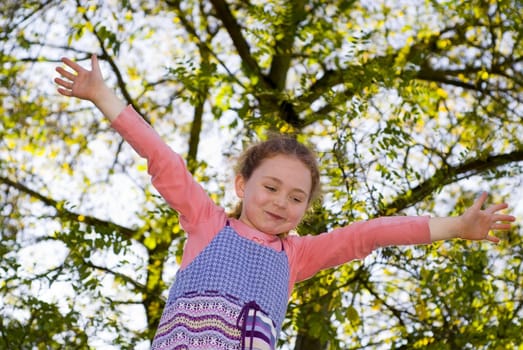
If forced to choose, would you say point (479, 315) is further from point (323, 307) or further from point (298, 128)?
point (298, 128)

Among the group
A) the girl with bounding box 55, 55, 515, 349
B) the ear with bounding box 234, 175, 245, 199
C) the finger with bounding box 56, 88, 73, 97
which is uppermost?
the ear with bounding box 234, 175, 245, 199

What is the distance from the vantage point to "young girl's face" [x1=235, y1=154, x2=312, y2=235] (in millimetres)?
Answer: 2893

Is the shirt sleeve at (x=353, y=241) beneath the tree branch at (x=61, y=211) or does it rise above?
beneath

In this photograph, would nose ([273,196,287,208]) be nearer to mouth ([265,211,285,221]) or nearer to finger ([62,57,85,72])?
mouth ([265,211,285,221])

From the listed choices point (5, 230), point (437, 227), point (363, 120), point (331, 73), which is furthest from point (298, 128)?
point (437, 227)

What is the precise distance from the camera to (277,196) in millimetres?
2898

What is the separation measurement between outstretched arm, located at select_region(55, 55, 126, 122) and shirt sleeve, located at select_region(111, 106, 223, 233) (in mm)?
36

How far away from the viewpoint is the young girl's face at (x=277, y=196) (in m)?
2.89

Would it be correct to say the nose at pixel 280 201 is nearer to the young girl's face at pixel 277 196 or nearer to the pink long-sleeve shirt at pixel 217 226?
the young girl's face at pixel 277 196

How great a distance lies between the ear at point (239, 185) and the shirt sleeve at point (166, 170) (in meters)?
0.19

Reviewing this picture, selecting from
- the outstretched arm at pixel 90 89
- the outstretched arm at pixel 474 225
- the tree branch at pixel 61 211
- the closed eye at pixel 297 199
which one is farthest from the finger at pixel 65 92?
the tree branch at pixel 61 211

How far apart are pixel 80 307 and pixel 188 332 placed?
3.54 metres

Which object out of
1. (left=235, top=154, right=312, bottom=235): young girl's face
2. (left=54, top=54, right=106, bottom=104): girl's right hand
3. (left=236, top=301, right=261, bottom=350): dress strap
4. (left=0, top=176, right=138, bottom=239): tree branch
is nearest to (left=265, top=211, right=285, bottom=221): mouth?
(left=235, top=154, right=312, bottom=235): young girl's face

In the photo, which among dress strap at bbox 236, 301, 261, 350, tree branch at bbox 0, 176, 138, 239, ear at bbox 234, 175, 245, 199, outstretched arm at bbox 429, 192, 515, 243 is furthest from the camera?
tree branch at bbox 0, 176, 138, 239
